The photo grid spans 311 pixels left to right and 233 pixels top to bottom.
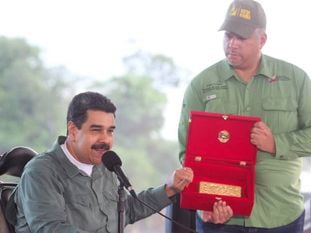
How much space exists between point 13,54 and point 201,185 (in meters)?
2.36

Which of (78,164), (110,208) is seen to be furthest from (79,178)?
(110,208)

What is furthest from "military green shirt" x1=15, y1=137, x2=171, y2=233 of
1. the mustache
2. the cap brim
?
the cap brim

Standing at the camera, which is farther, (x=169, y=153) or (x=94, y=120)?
(x=169, y=153)

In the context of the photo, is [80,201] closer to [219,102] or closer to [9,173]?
[9,173]

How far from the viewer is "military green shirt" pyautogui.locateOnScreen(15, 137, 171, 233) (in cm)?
204

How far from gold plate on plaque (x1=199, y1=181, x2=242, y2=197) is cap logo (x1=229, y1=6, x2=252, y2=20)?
2.14ft

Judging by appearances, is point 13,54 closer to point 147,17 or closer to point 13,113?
point 13,113

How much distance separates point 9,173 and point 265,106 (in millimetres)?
1038

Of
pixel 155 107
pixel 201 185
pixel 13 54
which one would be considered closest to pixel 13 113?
pixel 13 54

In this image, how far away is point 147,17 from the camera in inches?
163

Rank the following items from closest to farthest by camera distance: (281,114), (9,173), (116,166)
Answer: (116,166)
(281,114)
(9,173)

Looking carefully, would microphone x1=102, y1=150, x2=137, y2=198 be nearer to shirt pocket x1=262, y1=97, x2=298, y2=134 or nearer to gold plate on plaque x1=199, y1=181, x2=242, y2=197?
gold plate on plaque x1=199, y1=181, x2=242, y2=197

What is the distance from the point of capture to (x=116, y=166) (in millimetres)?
2033

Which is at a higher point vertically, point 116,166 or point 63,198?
point 116,166
